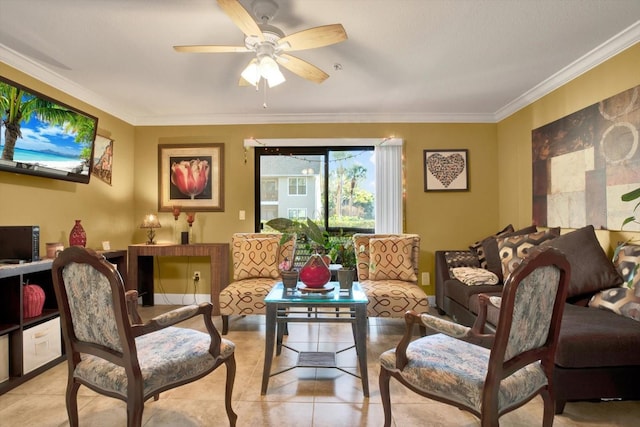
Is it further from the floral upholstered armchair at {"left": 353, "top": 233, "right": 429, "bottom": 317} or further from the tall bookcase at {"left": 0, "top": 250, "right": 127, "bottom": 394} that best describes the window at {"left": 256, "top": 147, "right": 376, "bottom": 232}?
the tall bookcase at {"left": 0, "top": 250, "right": 127, "bottom": 394}

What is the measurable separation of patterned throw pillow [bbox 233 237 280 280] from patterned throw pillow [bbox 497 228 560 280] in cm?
221

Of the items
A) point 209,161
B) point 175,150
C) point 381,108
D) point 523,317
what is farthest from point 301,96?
point 523,317

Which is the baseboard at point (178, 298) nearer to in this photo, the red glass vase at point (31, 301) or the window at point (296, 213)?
the window at point (296, 213)

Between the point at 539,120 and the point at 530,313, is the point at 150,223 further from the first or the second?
the point at 539,120

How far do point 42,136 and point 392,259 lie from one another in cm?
330

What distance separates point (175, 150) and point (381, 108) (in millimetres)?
2651

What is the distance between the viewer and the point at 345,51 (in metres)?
2.78

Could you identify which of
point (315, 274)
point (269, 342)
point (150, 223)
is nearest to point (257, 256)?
point (315, 274)

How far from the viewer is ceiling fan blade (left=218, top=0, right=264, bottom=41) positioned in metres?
1.76

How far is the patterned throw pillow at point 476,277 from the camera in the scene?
10.7ft

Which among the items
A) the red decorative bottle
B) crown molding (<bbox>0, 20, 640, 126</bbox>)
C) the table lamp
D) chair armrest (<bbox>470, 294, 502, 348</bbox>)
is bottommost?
chair armrest (<bbox>470, 294, 502, 348</bbox>)

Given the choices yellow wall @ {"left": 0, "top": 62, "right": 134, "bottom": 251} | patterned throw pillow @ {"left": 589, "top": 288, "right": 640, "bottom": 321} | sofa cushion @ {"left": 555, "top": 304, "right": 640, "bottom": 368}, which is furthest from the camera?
yellow wall @ {"left": 0, "top": 62, "right": 134, "bottom": 251}

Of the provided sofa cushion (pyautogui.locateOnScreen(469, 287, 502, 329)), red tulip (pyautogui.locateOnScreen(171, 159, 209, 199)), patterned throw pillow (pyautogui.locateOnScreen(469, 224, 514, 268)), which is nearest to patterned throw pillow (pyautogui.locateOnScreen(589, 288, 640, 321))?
sofa cushion (pyautogui.locateOnScreen(469, 287, 502, 329))

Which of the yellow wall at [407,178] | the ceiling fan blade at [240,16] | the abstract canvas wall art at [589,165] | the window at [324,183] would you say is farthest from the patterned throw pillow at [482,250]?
the ceiling fan blade at [240,16]
